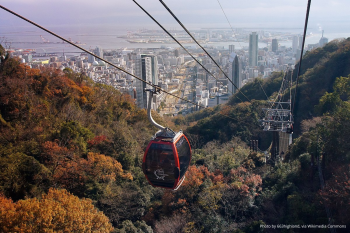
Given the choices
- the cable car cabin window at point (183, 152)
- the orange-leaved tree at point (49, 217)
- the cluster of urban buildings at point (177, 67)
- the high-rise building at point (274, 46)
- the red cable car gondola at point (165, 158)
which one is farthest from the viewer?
the high-rise building at point (274, 46)

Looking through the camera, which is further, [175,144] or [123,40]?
[123,40]

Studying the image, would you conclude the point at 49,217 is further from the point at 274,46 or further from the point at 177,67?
the point at 274,46

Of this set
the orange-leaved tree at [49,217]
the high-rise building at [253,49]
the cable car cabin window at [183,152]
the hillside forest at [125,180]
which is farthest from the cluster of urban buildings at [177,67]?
the cable car cabin window at [183,152]

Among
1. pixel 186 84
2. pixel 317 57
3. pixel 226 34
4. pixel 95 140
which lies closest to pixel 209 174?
pixel 95 140

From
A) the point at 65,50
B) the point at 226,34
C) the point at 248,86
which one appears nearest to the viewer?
the point at 248,86

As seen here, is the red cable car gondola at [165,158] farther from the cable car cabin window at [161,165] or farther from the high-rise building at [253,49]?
the high-rise building at [253,49]

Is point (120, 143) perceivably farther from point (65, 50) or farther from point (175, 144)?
point (65, 50)

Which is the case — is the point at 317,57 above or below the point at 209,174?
above

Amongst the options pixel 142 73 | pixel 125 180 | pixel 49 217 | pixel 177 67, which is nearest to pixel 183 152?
pixel 49 217
